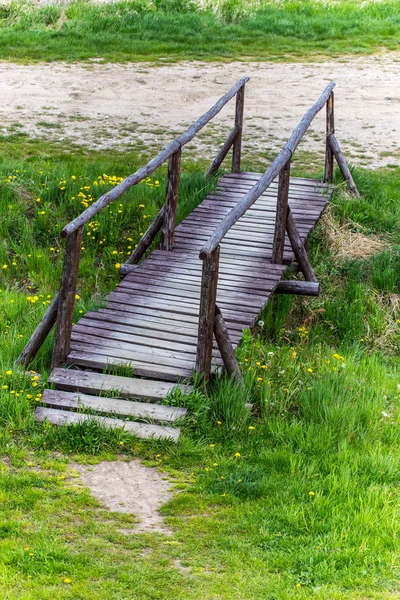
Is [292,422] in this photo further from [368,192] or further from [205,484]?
[368,192]

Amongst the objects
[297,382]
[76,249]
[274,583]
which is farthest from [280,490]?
[76,249]

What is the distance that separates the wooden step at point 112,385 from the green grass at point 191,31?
994 cm

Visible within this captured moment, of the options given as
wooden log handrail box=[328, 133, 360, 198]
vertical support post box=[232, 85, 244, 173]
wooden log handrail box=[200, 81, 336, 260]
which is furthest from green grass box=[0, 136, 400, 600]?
vertical support post box=[232, 85, 244, 173]

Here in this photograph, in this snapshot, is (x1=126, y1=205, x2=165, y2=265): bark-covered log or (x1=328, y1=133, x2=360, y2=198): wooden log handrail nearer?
(x1=126, y1=205, x2=165, y2=265): bark-covered log

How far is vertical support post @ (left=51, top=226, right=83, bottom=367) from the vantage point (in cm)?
659

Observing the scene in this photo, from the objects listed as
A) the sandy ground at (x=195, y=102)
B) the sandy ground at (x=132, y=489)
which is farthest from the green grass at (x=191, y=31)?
the sandy ground at (x=132, y=489)

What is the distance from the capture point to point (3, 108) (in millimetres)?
13148

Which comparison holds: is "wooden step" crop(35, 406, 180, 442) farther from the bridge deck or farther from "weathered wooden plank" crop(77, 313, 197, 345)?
"weathered wooden plank" crop(77, 313, 197, 345)

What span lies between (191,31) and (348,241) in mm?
7999

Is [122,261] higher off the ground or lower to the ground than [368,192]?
lower

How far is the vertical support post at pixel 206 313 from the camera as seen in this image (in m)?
6.35

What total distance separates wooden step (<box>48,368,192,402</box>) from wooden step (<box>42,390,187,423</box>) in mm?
78

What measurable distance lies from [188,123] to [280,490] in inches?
317

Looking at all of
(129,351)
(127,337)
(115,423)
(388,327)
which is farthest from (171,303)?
(388,327)
